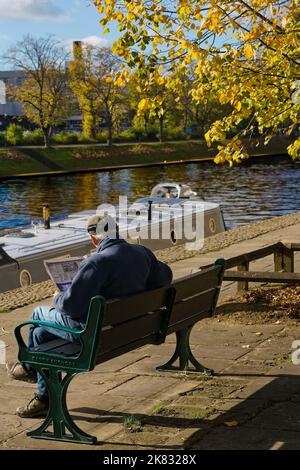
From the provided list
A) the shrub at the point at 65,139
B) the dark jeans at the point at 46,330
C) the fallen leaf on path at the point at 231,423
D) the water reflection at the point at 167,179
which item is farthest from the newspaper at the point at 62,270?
the shrub at the point at 65,139

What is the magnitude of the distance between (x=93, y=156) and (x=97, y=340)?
7731 centimetres

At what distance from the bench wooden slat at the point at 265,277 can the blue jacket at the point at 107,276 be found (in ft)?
12.5

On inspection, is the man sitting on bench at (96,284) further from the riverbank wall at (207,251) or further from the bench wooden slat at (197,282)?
the riverbank wall at (207,251)

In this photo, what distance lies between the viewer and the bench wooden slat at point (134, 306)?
6246 mm

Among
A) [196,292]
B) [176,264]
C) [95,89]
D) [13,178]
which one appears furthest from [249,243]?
[95,89]

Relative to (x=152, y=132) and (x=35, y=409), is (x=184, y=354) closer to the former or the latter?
(x=35, y=409)

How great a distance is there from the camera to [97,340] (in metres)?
6.12

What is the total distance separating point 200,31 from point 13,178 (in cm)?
6176

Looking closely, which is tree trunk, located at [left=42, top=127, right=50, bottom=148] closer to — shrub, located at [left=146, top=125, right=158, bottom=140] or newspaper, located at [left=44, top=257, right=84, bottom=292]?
shrub, located at [left=146, top=125, right=158, bottom=140]

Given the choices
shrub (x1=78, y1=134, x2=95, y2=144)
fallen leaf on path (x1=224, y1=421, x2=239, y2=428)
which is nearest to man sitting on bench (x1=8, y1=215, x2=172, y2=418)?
fallen leaf on path (x1=224, y1=421, x2=239, y2=428)

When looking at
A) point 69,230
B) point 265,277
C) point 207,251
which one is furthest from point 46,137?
point 265,277

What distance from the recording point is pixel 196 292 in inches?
304
